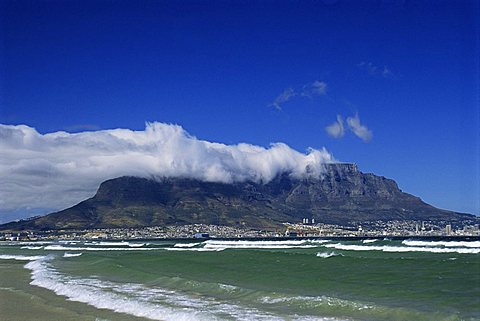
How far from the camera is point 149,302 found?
67.2 feet

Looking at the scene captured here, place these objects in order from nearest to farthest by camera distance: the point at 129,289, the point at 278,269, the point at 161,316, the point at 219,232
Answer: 1. the point at 161,316
2. the point at 129,289
3. the point at 278,269
4. the point at 219,232

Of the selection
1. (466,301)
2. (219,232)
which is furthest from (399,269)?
(219,232)

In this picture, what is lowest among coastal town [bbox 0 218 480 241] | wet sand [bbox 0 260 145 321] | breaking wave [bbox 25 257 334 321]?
wet sand [bbox 0 260 145 321]

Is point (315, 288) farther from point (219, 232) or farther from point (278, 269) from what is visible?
point (219, 232)

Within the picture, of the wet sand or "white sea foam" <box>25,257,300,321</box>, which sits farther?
the wet sand

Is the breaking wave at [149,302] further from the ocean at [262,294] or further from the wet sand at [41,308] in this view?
the wet sand at [41,308]

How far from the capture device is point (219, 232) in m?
185

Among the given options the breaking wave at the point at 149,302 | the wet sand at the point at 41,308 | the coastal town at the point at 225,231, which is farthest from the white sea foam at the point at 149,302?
the coastal town at the point at 225,231

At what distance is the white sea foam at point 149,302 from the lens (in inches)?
681

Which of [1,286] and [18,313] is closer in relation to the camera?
[18,313]

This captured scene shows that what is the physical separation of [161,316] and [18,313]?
203 inches

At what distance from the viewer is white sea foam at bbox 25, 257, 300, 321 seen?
681 inches

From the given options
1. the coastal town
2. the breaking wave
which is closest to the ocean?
the breaking wave

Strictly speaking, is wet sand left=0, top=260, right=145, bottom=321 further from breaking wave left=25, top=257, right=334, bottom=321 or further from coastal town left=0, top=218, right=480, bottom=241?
coastal town left=0, top=218, right=480, bottom=241
